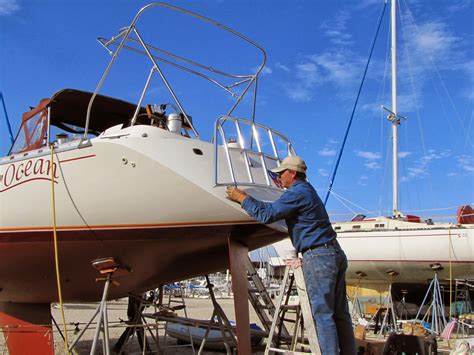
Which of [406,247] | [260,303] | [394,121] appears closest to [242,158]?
[260,303]

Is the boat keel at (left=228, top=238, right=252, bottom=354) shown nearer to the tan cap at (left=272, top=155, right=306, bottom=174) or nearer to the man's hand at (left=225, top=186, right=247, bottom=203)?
the man's hand at (left=225, top=186, right=247, bottom=203)

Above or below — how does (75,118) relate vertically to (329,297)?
above

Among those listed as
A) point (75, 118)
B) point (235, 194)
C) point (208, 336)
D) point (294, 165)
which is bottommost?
point (208, 336)

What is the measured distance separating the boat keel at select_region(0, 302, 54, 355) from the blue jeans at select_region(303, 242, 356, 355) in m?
3.65

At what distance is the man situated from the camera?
355 centimetres

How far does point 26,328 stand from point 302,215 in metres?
4.09

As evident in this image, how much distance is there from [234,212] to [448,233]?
1120 cm

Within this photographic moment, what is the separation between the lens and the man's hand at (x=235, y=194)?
4325 mm

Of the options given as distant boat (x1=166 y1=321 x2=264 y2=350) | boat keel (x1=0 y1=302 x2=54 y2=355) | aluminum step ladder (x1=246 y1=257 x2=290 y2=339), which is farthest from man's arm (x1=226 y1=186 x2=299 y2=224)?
distant boat (x1=166 y1=321 x2=264 y2=350)

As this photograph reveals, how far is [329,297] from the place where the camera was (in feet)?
11.8

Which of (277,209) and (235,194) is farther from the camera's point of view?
(235,194)

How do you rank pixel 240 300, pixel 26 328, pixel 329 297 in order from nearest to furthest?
pixel 329 297
pixel 240 300
pixel 26 328

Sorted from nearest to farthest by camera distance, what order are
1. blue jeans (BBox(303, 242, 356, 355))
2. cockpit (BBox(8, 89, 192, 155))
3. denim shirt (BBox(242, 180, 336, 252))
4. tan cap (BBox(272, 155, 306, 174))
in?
blue jeans (BBox(303, 242, 356, 355)) < denim shirt (BBox(242, 180, 336, 252)) < tan cap (BBox(272, 155, 306, 174)) < cockpit (BBox(8, 89, 192, 155))

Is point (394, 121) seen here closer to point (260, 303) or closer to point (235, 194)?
point (260, 303)
